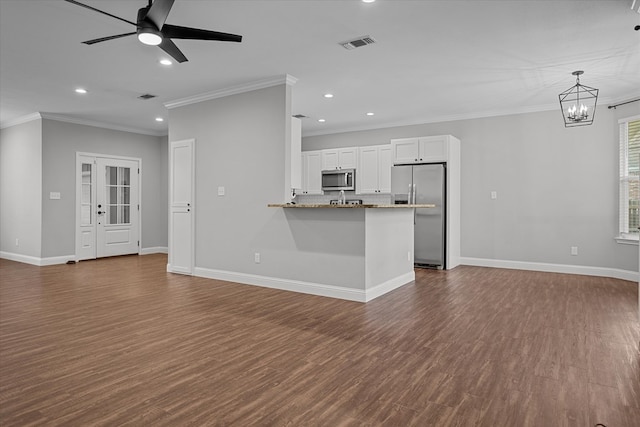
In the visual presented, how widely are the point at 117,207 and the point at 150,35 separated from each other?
6.29m

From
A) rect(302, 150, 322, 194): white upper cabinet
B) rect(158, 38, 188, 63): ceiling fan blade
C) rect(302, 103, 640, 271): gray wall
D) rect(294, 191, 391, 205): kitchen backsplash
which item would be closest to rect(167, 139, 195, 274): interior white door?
rect(294, 191, 391, 205): kitchen backsplash

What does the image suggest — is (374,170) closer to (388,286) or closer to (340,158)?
(340,158)

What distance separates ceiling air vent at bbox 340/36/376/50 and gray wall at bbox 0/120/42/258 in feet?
20.1

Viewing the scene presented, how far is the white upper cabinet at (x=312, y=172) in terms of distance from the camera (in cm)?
860

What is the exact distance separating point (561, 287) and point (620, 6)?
3.35 meters

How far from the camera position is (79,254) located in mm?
7555

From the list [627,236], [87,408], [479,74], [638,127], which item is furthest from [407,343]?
[638,127]

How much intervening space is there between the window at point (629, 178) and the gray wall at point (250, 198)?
4244 millimetres

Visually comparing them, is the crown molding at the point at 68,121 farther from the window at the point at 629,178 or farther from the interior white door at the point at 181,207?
the window at the point at 629,178

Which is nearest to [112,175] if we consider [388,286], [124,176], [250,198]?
[124,176]

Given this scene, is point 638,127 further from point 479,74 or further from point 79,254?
point 79,254

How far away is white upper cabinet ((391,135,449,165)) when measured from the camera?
6.64 metres

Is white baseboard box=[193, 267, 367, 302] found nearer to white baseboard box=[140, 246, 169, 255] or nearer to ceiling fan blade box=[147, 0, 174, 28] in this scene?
ceiling fan blade box=[147, 0, 174, 28]


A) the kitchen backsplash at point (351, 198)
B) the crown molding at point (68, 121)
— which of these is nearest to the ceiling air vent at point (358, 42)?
the kitchen backsplash at point (351, 198)
